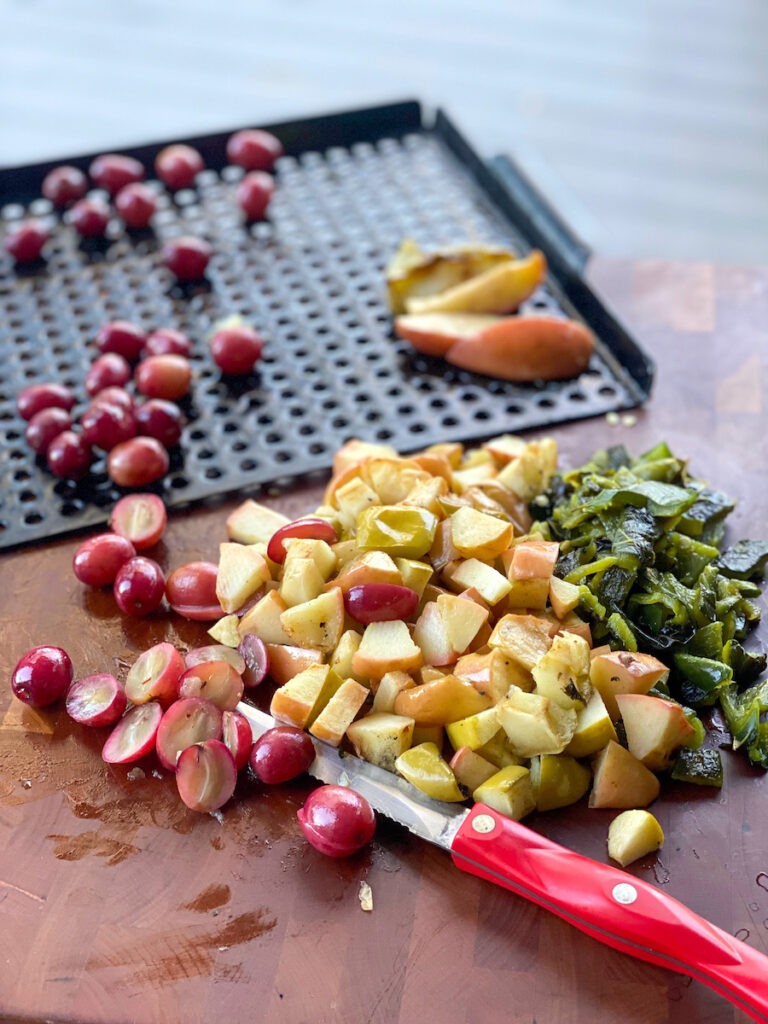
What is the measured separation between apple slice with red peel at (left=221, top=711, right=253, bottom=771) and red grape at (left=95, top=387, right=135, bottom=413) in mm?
758

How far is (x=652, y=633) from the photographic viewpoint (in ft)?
5.21

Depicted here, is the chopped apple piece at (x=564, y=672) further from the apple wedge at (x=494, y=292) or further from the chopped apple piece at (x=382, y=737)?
the apple wedge at (x=494, y=292)

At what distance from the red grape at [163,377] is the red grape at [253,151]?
33.7 inches

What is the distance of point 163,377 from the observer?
7.04ft

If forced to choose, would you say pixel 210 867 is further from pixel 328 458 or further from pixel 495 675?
pixel 328 458

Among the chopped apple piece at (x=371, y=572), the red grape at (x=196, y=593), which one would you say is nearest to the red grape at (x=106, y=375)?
the red grape at (x=196, y=593)

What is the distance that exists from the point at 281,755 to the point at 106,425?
814mm

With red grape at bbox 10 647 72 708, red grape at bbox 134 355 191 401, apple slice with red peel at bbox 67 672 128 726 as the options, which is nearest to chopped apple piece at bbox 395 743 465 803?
apple slice with red peel at bbox 67 672 128 726

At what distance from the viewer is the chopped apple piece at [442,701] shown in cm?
145

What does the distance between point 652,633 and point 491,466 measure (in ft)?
1.47

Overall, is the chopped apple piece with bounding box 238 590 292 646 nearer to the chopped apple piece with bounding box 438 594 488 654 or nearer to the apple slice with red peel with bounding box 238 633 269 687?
the apple slice with red peel with bounding box 238 633 269 687

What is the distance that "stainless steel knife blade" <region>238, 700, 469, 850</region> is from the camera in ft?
4.55

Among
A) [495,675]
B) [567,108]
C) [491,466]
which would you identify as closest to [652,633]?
[495,675]

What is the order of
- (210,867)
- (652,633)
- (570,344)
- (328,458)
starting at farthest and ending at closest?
(570,344) → (328,458) → (652,633) → (210,867)
